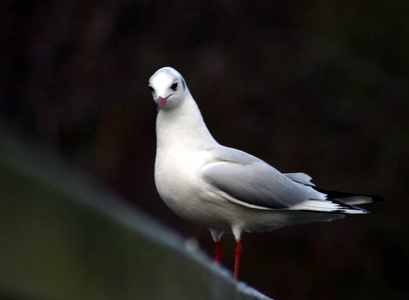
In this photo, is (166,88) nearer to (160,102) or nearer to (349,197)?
(160,102)

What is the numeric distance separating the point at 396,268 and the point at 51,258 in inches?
236

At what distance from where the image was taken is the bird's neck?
2.54 metres

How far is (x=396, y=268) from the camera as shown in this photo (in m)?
6.06

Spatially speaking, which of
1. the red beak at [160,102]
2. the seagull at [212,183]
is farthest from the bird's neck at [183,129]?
the red beak at [160,102]

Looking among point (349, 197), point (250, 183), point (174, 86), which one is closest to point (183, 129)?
point (174, 86)

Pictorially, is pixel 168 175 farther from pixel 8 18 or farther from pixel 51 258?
pixel 8 18

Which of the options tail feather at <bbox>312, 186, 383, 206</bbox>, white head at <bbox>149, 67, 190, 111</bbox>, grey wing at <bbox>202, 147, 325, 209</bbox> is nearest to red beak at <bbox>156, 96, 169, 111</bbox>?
white head at <bbox>149, 67, 190, 111</bbox>

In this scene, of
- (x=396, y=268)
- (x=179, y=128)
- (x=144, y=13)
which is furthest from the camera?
(x=144, y=13)

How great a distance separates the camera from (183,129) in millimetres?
2574

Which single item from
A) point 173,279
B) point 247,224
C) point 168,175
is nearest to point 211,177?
point 168,175

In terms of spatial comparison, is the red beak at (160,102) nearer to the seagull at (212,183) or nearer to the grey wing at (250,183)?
the seagull at (212,183)

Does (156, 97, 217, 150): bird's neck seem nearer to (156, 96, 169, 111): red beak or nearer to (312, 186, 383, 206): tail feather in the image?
(156, 96, 169, 111): red beak

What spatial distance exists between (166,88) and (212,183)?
329 millimetres

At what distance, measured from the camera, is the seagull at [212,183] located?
2443 mm
